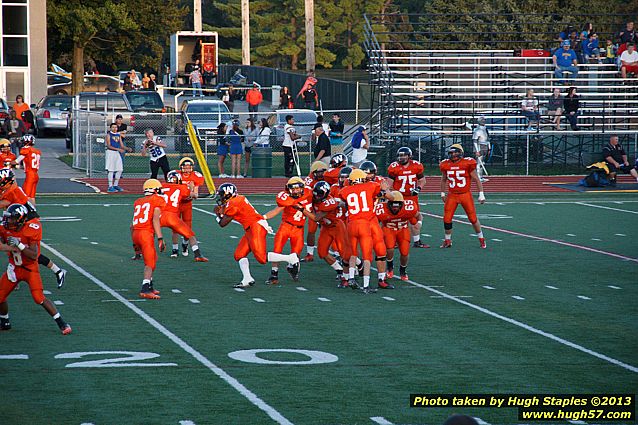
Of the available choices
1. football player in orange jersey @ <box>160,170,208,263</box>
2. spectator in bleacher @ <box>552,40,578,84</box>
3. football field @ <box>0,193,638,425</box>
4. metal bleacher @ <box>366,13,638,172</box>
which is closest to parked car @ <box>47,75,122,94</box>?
metal bleacher @ <box>366,13,638,172</box>

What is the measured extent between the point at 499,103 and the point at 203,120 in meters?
9.33

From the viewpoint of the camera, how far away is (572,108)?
33500 millimetres

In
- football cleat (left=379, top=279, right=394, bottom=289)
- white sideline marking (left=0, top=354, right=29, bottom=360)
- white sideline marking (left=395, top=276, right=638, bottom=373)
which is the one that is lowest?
white sideline marking (left=0, top=354, right=29, bottom=360)

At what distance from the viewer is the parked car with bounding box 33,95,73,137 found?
4050cm

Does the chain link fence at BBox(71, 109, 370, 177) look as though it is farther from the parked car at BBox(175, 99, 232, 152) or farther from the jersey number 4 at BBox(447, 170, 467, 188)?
the jersey number 4 at BBox(447, 170, 467, 188)

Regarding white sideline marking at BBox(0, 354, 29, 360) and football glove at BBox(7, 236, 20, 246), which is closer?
white sideline marking at BBox(0, 354, 29, 360)

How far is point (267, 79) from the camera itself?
179ft

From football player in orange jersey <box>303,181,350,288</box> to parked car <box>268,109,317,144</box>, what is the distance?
17.1m

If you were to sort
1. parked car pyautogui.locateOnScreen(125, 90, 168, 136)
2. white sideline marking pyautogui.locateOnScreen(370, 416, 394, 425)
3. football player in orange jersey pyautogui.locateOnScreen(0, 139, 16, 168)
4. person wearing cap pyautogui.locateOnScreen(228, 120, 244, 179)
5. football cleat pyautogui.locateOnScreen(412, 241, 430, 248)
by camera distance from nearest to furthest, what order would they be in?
white sideline marking pyautogui.locateOnScreen(370, 416, 394, 425)
football cleat pyautogui.locateOnScreen(412, 241, 430, 248)
football player in orange jersey pyautogui.locateOnScreen(0, 139, 16, 168)
person wearing cap pyautogui.locateOnScreen(228, 120, 244, 179)
parked car pyautogui.locateOnScreen(125, 90, 168, 136)

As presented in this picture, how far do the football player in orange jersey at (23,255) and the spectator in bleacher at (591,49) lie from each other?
28713 millimetres

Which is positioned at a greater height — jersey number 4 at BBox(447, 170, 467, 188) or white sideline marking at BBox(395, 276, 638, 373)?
jersey number 4 at BBox(447, 170, 467, 188)

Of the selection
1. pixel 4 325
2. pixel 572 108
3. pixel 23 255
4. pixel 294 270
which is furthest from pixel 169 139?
pixel 23 255

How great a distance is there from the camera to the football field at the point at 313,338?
934 cm

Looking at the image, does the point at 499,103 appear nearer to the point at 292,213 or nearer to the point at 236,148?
the point at 236,148
